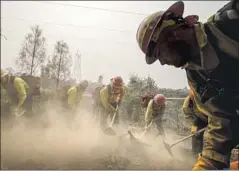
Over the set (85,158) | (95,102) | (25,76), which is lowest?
(85,158)

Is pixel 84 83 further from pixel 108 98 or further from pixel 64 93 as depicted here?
pixel 108 98

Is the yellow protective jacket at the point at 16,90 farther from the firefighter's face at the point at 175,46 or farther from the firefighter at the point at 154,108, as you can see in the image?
the firefighter's face at the point at 175,46

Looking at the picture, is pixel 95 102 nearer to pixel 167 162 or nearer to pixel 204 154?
pixel 167 162

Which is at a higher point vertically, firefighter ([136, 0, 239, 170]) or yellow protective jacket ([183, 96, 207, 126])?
firefighter ([136, 0, 239, 170])

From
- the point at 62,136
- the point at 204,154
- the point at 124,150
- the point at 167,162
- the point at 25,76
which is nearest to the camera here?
the point at 204,154

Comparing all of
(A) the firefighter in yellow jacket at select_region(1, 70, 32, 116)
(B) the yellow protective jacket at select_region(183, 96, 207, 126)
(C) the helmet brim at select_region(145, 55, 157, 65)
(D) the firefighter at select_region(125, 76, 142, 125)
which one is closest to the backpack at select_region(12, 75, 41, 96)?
(A) the firefighter in yellow jacket at select_region(1, 70, 32, 116)

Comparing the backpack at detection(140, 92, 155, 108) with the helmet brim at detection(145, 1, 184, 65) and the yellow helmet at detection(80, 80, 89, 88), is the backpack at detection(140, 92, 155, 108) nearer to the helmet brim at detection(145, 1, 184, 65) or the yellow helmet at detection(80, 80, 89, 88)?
the helmet brim at detection(145, 1, 184, 65)

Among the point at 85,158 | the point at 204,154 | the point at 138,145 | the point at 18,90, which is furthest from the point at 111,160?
the point at 204,154

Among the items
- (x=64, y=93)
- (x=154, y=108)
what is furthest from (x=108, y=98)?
(x=154, y=108)

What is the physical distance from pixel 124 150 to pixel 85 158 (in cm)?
46

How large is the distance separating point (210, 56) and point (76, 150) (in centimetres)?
237

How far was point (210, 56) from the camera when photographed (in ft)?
2.49

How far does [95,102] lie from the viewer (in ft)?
12.0

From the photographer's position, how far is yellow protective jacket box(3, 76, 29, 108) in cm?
239
